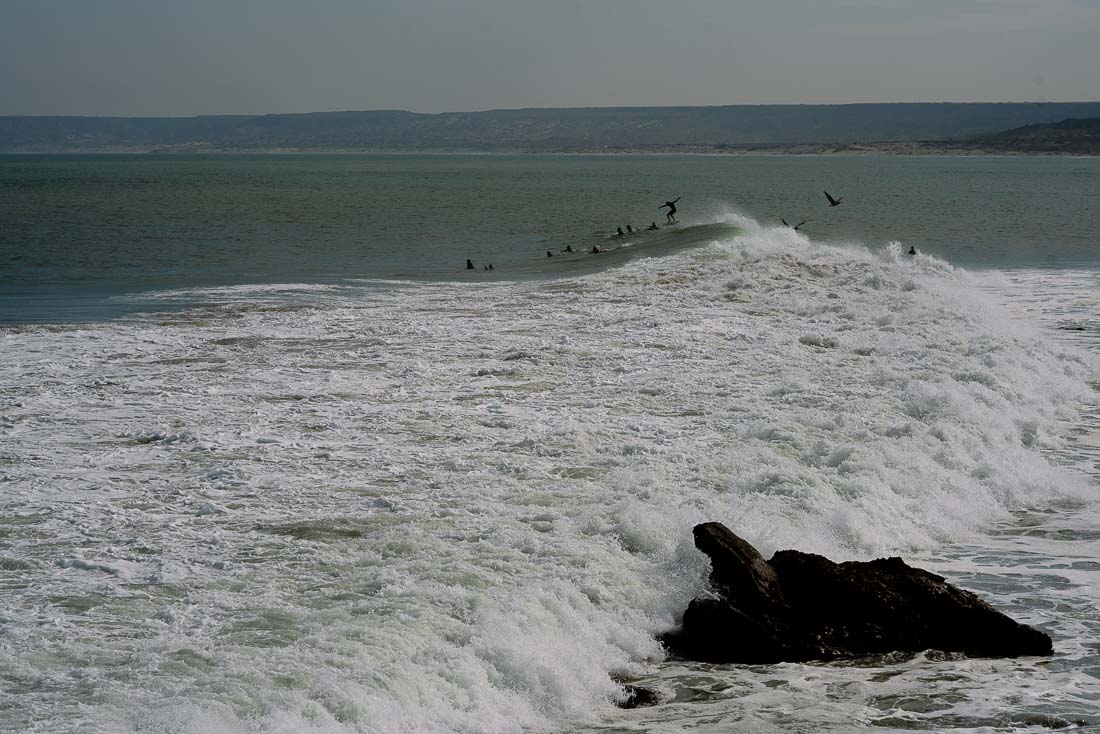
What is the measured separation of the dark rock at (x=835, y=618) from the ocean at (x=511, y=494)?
25 cm

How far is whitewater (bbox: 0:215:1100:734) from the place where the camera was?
6656mm

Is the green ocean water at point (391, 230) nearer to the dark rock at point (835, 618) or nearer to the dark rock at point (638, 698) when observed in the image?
the dark rock at point (835, 618)

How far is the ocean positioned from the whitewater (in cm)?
3

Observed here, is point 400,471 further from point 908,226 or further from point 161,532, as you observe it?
point 908,226

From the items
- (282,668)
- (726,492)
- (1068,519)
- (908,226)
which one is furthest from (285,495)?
(908,226)

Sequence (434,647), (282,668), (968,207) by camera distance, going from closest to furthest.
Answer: (282,668) → (434,647) → (968,207)

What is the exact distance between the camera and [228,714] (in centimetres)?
604

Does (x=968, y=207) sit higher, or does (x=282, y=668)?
(x=968, y=207)

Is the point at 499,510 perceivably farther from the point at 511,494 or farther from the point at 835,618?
the point at 835,618

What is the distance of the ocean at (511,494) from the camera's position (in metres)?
6.69

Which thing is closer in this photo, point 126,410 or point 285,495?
point 285,495

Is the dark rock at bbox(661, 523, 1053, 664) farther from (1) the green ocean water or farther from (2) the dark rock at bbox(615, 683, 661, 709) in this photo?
(1) the green ocean water

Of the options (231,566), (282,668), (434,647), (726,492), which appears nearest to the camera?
(282,668)

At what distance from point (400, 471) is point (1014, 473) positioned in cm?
663
